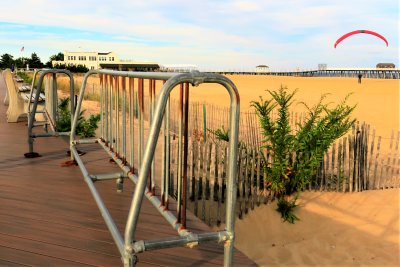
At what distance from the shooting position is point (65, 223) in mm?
3305

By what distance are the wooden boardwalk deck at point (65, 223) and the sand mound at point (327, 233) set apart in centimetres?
245

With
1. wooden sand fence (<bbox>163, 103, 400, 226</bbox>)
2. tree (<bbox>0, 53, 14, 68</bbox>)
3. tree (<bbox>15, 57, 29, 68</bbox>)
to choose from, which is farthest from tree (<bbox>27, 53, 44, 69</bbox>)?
wooden sand fence (<bbox>163, 103, 400, 226</bbox>)

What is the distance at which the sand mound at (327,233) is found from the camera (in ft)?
17.4

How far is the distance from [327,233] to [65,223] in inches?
167

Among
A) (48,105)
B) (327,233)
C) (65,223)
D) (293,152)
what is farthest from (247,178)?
(48,105)

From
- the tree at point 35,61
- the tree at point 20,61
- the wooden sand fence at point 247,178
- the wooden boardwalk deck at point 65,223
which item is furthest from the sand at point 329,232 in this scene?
the tree at point 20,61

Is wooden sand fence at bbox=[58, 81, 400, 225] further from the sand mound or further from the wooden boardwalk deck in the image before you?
the wooden boardwalk deck

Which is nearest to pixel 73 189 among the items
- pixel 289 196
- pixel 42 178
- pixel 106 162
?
pixel 42 178

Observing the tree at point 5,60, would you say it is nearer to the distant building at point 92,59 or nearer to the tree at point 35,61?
the tree at point 35,61

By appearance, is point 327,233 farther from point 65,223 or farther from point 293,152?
point 65,223

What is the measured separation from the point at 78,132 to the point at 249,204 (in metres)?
4.10

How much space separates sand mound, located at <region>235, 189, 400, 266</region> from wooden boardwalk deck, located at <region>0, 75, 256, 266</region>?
2452mm

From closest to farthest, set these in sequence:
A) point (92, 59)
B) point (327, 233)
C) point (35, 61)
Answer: point (327, 233) < point (35, 61) < point (92, 59)

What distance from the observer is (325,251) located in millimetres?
5512
